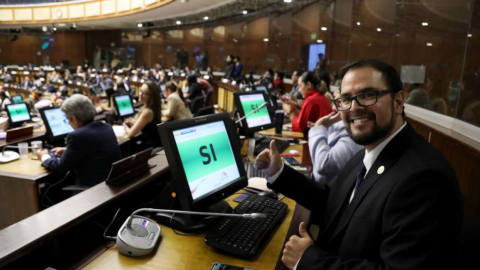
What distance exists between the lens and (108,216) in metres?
2.02

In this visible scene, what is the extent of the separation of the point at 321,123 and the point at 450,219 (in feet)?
4.83

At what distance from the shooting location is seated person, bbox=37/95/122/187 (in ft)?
8.43

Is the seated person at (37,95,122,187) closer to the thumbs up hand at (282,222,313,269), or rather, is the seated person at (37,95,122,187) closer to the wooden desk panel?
the wooden desk panel

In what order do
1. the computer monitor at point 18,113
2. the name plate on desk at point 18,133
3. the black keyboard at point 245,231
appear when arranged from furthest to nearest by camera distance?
1. the computer monitor at point 18,113
2. the name plate on desk at point 18,133
3. the black keyboard at point 245,231

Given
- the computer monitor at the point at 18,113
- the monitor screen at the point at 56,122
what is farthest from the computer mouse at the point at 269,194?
the computer monitor at the point at 18,113

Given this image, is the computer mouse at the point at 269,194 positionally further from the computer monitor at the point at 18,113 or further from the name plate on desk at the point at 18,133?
the computer monitor at the point at 18,113

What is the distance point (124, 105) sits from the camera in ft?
17.5

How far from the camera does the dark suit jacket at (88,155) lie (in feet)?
8.42

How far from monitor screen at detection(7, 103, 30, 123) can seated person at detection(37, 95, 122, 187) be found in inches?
81.0

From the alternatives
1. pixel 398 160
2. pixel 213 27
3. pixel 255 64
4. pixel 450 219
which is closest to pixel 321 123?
pixel 398 160

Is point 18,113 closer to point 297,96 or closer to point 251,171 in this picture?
point 251,171

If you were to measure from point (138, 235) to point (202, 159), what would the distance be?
15.4 inches

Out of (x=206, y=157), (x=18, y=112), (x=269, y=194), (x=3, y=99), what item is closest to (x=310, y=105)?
(x=269, y=194)

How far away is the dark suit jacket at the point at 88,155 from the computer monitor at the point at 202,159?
1448 millimetres
